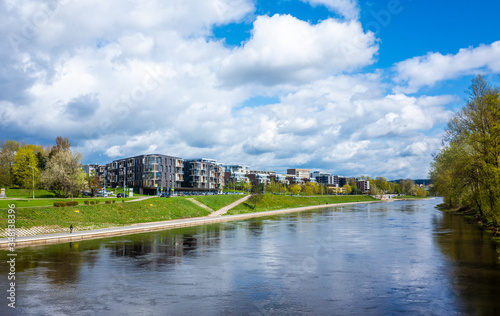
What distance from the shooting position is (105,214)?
51406 mm

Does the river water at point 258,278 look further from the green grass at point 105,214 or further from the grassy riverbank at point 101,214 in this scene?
the green grass at point 105,214

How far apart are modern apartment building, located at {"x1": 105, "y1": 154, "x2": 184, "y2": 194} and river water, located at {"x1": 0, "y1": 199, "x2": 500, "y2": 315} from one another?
9174 centimetres

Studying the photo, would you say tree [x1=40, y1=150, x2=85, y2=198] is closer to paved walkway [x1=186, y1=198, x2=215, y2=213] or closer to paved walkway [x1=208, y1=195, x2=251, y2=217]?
paved walkway [x1=186, y1=198, x2=215, y2=213]

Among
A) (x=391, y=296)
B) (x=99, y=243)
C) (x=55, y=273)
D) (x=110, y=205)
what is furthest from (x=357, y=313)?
(x=110, y=205)

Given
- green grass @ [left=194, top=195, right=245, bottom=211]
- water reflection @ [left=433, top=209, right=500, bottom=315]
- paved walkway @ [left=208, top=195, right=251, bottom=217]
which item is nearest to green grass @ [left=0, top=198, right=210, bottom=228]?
paved walkway @ [left=208, top=195, right=251, bottom=217]

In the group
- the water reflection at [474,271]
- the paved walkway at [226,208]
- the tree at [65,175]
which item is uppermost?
the tree at [65,175]

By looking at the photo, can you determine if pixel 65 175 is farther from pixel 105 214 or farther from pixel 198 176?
pixel 198 176

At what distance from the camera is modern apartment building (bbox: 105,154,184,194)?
128125 millimetres

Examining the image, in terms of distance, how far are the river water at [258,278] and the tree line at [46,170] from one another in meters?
45.0

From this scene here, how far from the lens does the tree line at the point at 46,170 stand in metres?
73.3

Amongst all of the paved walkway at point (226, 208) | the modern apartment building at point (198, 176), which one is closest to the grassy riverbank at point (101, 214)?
the paved walkway at point (226, 208)

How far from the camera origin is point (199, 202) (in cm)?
8294

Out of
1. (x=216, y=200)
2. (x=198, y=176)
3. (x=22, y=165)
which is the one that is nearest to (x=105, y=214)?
(x=216, y=200)

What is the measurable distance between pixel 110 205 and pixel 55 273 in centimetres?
3496
